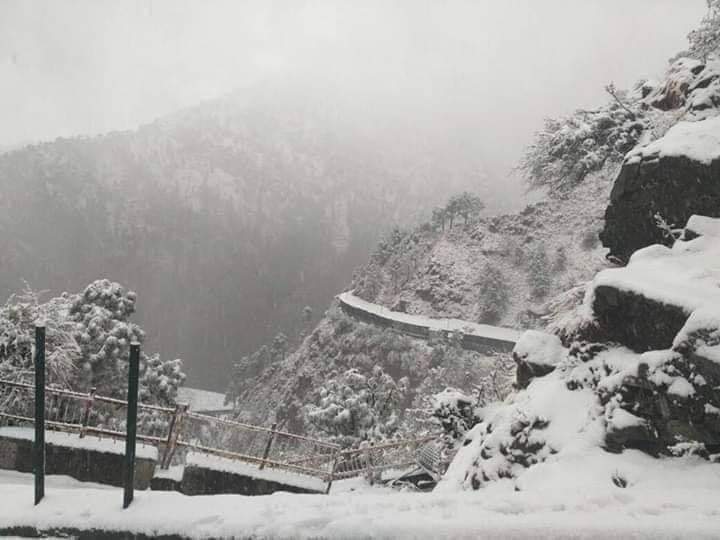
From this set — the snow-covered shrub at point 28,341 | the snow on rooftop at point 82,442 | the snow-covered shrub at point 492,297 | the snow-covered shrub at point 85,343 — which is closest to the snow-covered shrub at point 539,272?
the snow-covered shrub at point 492,297

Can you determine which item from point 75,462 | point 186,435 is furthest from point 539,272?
point 75,462

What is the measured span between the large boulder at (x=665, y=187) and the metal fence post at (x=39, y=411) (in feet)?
23.1

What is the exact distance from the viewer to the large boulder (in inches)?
252

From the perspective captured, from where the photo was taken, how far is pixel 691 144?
6.61 metres

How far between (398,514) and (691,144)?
6439mm

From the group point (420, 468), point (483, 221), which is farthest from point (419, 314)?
point (420, 468)

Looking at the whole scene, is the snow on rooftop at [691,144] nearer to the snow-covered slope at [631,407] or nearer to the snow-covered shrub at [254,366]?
the snow-covered slope at [631,407]

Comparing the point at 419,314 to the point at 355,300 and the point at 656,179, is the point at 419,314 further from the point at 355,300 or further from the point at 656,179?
the point at 656,179

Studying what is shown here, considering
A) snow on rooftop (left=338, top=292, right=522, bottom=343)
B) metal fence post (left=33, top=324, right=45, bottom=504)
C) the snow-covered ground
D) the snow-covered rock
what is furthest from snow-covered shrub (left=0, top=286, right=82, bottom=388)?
snow on rooftop (left=338, top=292, right=522, bottom=343)

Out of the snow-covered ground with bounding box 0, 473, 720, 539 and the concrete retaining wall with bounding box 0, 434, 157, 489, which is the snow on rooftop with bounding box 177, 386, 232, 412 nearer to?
the concrete retaining wall with bounding box 0, 434, 157, 489

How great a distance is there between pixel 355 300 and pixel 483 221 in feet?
70.3

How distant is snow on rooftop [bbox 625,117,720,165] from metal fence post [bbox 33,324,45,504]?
784cm

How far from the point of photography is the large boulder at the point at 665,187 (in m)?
6.41

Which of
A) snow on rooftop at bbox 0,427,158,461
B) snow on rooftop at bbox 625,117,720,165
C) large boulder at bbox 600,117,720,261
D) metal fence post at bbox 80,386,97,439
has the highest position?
snow on rooftop at bbox 625,117,720,165
